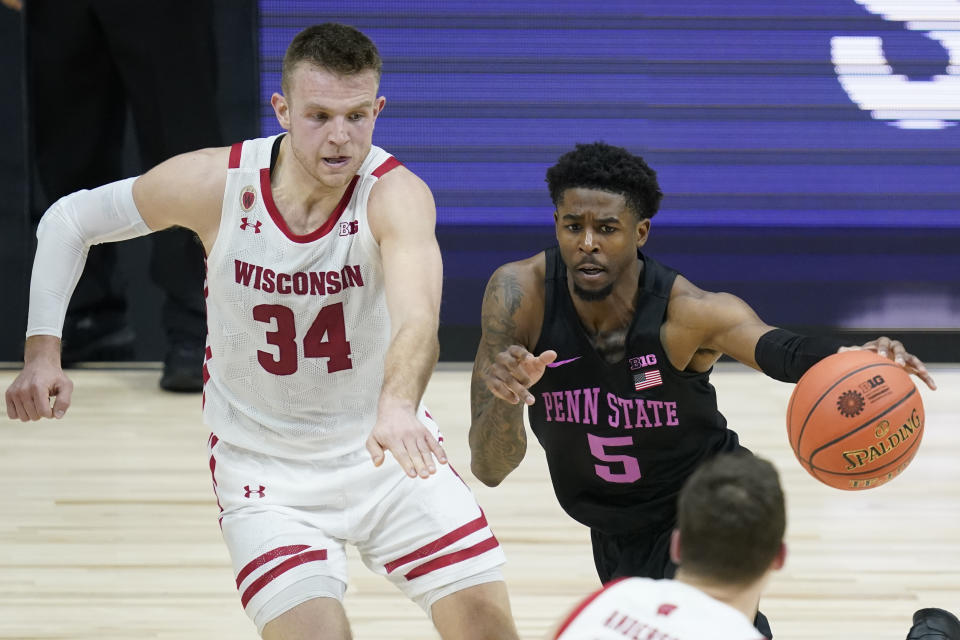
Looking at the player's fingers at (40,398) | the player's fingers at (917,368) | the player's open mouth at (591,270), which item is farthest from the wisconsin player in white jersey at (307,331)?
the player's fingers at (917,368)

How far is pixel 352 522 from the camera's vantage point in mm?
3201

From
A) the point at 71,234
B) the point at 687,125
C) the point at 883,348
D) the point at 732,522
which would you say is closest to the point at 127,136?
the point at 687,125

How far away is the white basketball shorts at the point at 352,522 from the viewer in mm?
3105

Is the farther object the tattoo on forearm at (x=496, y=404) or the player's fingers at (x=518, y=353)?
the tattoo on forearm at (x=496, y=404)

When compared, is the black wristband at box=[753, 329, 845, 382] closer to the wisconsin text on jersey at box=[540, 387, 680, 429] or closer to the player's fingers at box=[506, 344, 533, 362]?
the wisconsin text on jersey at box=[540, 387, 680, 429]

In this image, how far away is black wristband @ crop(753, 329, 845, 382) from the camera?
326cm

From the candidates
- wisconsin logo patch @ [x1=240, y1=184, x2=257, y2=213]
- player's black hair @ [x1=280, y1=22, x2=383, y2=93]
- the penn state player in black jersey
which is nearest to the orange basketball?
the penn state player in black jersey

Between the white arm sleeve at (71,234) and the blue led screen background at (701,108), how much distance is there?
4.23 meters

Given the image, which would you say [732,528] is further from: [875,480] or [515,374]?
[875,480]

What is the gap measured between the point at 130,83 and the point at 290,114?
13.2 feet

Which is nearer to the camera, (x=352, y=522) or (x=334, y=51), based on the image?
(x=334, y=51)

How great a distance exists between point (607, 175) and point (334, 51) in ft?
2.83

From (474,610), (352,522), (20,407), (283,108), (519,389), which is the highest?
(283,108)

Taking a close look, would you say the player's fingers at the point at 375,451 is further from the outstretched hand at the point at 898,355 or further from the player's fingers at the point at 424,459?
the outstretched hand at the point at 898,355
